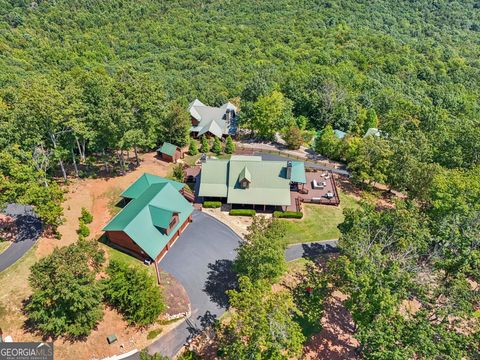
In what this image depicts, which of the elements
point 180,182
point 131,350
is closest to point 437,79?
point 180,182

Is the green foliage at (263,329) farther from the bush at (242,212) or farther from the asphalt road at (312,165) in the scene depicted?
the asphalt road at (312,165)

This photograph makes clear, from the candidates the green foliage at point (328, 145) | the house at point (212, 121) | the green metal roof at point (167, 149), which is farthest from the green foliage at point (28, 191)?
the green foliage at point (328, 145)

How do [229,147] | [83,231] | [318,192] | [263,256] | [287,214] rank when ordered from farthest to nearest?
1. [229,147]
2. [318,192]
3. [287,214]
4. [83,231]
5. [263,256]

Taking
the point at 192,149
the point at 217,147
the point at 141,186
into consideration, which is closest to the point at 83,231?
the point at 141,186

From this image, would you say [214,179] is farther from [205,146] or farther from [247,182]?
[205,146]

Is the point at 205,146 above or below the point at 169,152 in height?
below

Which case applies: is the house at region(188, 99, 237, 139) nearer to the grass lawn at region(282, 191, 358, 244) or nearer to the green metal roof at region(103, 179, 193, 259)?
the grass lawn at region(282, 191, 358, 244)

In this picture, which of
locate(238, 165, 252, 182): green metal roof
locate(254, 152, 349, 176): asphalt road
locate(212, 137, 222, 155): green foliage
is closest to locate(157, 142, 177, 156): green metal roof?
locate(212, 137, 222, 155): green foliage
